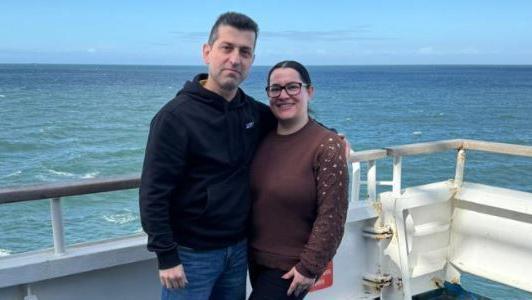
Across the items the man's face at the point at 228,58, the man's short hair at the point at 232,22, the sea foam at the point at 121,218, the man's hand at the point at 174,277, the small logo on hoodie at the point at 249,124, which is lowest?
the sea foam at the point at 121,218

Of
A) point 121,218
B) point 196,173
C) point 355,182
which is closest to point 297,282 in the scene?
point 196,173

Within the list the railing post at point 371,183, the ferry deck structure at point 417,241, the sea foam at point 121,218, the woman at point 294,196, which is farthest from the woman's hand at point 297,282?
the sea foam at point 121,218

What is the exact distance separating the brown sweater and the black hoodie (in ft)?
0.27

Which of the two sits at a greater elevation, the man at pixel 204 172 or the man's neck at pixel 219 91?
the man's neck at pixel 219 91

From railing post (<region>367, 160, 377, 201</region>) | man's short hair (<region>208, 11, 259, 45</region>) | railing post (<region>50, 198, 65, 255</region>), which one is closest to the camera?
man's short hair (<region>208, 11, 259, 45</region>)

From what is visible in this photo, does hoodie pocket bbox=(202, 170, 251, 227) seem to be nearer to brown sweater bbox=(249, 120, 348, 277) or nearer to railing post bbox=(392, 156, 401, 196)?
brown sweater bbox=(249, 120, 348, 277)

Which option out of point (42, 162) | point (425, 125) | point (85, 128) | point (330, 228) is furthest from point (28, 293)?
point (425, 125)

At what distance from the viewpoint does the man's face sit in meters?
2.05

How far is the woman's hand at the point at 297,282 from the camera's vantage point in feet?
6.94

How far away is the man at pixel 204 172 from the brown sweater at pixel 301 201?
0.08 m

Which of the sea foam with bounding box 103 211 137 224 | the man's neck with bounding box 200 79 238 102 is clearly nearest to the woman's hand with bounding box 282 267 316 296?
the man's neck with bounding box 200 79 238 102

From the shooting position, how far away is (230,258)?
7.27ft

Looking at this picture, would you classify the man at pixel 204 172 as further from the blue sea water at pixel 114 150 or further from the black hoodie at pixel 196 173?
the blue sea water at pixel 114 150

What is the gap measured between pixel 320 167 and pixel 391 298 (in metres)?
2.13
